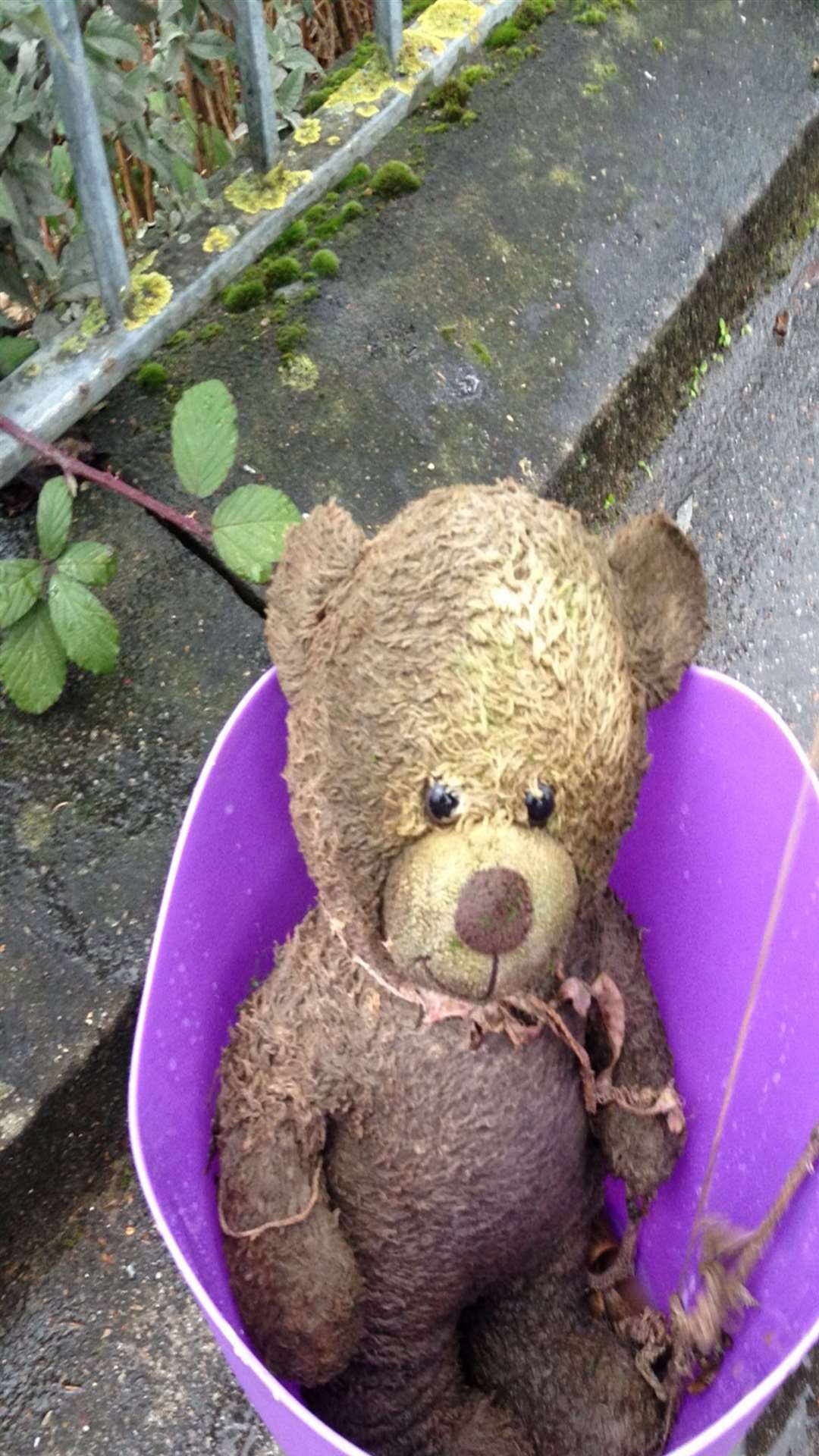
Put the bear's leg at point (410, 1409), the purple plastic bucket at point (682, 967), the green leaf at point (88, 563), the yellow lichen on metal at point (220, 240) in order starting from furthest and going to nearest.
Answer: the yellow lichen on metal at point (220, 240)
the green leaf at point (88, 563)
the bear's leg at point (410, 1409)
the purple plastic bucket at point (682, 967)

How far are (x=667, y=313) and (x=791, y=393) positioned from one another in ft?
1.20

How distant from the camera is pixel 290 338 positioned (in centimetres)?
140

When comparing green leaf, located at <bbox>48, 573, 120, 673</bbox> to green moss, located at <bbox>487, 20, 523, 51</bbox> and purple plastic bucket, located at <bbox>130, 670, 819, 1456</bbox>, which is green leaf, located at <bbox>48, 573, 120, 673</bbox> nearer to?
purple plastic bucket, located at <bbox>130, 670, 819, 1456</bbox>

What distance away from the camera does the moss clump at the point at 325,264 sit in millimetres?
1448

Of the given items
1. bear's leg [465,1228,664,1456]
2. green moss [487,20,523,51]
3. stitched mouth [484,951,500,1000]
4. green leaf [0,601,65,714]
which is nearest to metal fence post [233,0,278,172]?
green moss [487,20,523,51]

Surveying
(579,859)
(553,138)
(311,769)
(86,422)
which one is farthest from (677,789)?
(553,138)

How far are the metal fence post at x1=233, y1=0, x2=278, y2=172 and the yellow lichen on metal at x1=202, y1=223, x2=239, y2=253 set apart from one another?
104 mm

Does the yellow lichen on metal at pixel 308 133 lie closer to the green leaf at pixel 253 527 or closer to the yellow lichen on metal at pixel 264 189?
the yellow lichen on metal at pixel 264 189

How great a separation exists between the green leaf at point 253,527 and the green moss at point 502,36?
3.16 feet

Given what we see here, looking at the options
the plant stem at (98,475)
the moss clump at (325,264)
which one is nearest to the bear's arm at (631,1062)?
the plant stem at (98,475)

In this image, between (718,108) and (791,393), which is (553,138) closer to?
(718,108)

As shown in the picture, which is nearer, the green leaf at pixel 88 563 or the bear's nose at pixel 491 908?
the bear's nose at pixel 491 908

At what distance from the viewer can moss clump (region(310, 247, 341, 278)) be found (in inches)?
57.0

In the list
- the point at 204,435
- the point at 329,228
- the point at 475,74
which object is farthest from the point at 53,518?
the point at 475,74
